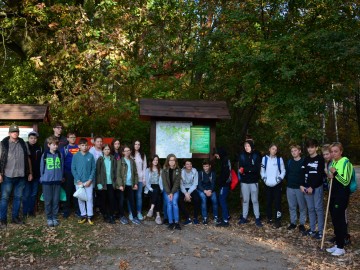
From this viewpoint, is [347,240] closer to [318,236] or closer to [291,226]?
[318,236]

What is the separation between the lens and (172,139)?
8.42 meters

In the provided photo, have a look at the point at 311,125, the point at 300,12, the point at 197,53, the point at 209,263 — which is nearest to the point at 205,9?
the point at 197,53

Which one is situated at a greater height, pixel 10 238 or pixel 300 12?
pixel 300 12

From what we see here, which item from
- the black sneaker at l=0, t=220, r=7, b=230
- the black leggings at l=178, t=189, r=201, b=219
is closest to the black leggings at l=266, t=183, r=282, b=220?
the black leggings at l=178, t=189, r=201, b=219

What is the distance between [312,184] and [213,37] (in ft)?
18.3

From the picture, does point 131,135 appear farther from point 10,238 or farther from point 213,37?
point 10,238

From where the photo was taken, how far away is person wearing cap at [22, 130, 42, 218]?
25.0ft

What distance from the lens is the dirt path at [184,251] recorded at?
549cm

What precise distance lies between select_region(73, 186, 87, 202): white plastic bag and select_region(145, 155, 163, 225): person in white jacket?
146cm

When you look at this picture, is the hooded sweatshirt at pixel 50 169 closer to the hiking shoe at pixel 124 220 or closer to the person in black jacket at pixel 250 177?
the hiking shoe at pixel 124 220

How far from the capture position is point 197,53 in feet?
36.3

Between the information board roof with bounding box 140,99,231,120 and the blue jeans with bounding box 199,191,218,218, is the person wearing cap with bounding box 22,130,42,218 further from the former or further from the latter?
the blue jeans with bounding box 199,191,218,218

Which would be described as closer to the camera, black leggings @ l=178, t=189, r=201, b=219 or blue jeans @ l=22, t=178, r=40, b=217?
blue jeans @ l=22, t=178, r=40, b=217

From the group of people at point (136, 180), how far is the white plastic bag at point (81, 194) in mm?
56
